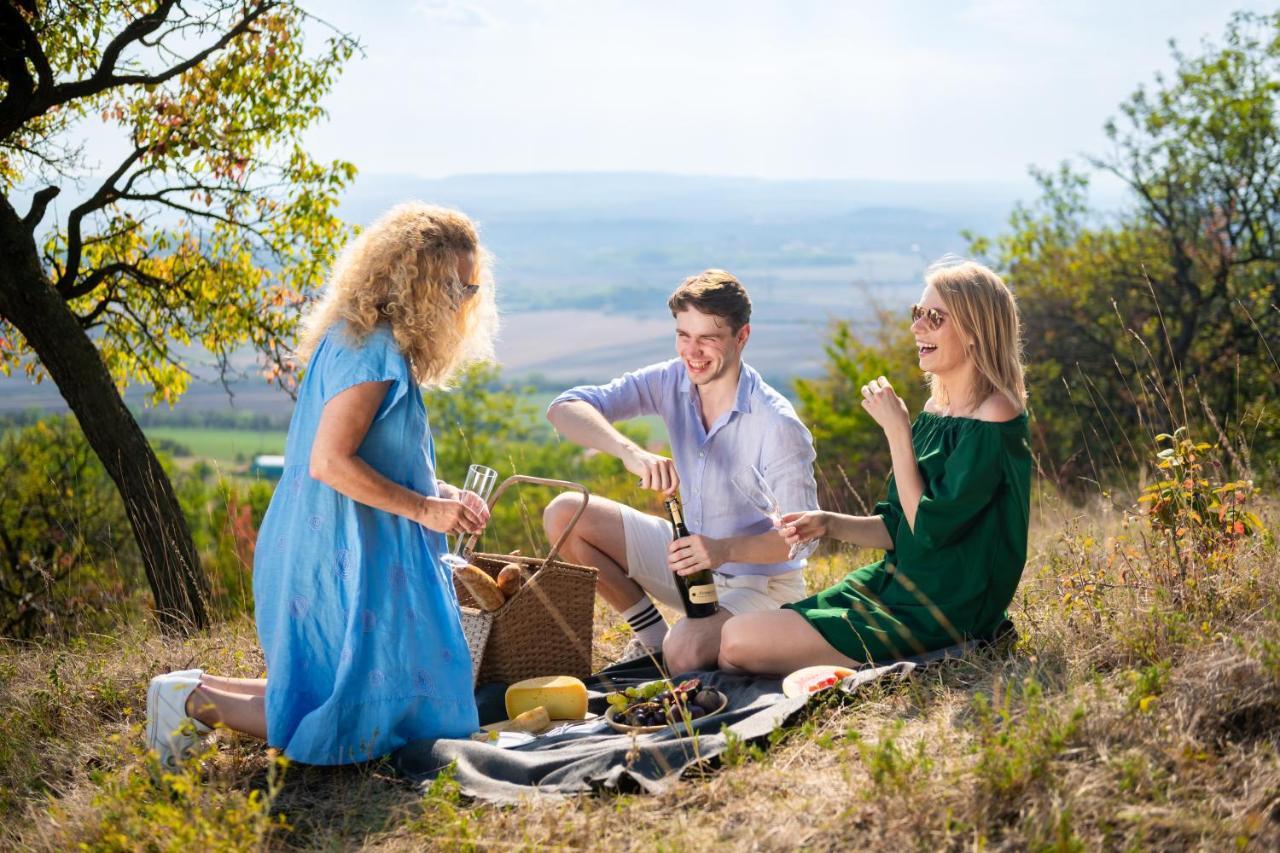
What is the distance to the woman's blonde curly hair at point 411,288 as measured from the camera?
386 cm

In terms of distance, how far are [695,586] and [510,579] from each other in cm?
74

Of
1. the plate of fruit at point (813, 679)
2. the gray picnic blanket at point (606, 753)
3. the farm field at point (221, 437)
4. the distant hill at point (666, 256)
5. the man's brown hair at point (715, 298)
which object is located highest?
the distant hill at point (666, 256)

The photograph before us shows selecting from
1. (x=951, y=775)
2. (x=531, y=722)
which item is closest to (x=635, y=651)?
(x=531, y=722)

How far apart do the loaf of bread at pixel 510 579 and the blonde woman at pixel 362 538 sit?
0.60 meters

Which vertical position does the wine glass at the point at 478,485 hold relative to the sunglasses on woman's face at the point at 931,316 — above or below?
below

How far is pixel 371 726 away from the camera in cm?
387

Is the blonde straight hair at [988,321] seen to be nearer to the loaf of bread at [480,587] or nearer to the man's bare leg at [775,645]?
the man's bare leg at [775,645]

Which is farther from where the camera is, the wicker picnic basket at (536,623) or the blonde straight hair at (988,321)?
the wicker picnic basket at (536,623)

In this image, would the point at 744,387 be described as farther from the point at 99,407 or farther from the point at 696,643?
the point at 99,407

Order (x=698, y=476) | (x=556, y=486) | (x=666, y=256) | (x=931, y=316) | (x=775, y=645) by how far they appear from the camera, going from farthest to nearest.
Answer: (x=666, y=256)
(x=698, y=476)
(x=556, y=486)
(x=775, y=645)
(x=931, y=316)

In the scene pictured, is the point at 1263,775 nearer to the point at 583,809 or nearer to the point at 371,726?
the point at 583,809

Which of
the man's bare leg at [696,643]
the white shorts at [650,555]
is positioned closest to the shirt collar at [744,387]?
the white shorts at [650,555]

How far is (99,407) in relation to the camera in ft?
21.7

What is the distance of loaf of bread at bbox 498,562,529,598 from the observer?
182 inches
